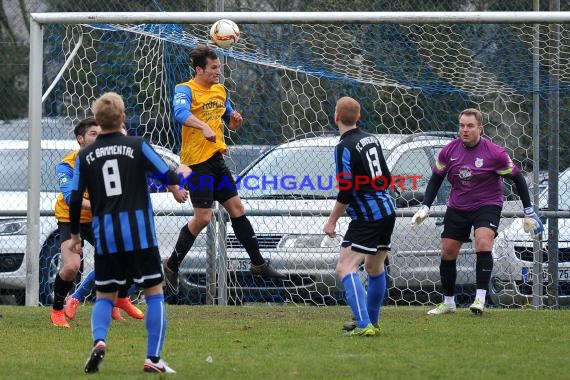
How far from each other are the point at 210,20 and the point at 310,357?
4699 millimetres

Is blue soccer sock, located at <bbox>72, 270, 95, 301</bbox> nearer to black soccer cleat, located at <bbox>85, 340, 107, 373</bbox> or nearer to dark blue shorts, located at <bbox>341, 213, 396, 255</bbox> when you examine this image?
dark blue shorts, located at <bbox>341, 213, 396, 255</bbox>

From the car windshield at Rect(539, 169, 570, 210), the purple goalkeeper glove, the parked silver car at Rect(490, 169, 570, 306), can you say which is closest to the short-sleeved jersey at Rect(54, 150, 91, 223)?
the purple goalkeeper glove

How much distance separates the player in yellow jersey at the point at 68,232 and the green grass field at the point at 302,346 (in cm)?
15

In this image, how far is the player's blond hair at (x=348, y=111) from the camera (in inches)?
309

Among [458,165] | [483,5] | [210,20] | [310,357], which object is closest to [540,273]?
[458,165]

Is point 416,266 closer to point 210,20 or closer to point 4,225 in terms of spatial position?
point 210,20

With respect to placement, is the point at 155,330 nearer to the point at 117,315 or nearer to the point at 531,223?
the point at 117,315

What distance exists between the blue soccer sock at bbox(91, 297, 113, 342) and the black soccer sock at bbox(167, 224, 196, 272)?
2.94 metres

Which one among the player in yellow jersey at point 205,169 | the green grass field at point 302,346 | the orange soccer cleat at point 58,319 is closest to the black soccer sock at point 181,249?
the player in yellow jersey at point 205,169

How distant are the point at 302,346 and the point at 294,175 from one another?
4.24 m

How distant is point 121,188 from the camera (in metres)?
6.45

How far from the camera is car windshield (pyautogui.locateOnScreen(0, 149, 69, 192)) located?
39.9 feet

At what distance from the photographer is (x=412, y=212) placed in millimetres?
11375

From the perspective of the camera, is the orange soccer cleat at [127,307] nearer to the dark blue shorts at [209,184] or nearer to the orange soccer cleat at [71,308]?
the orange soccer cleat at [71,308]
